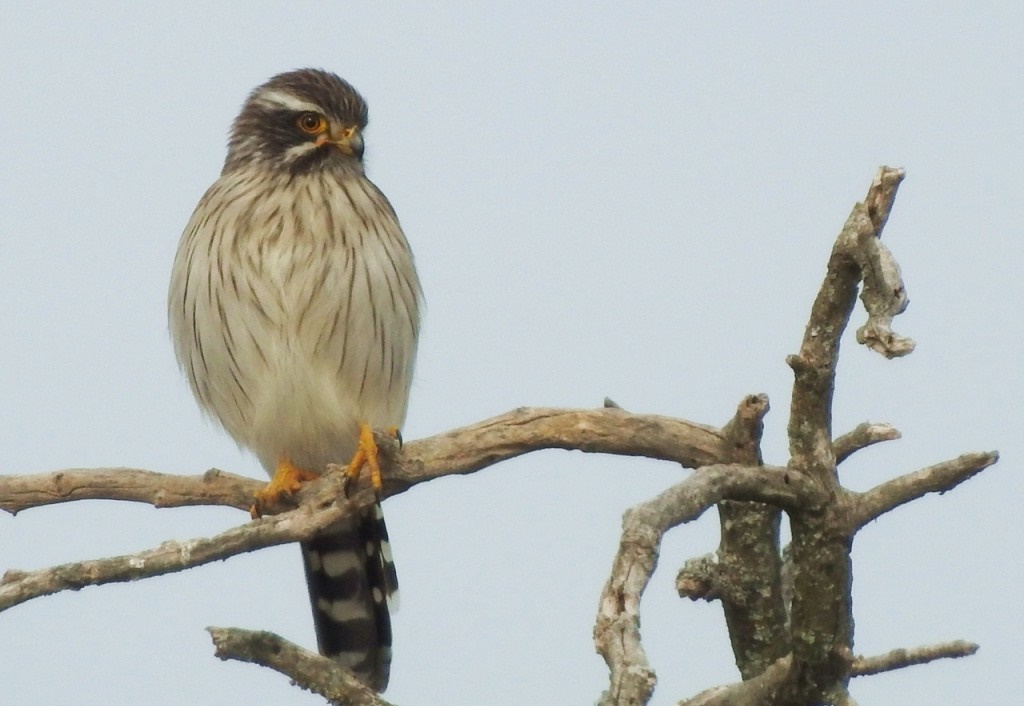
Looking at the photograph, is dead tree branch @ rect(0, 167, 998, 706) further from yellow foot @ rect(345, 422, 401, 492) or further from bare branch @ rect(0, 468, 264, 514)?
bare branch @ rect(0, 468, 264, 514)

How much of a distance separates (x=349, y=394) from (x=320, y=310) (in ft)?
1.42

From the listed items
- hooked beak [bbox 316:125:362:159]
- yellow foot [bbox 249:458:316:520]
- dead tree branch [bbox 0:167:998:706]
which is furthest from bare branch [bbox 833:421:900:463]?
hooked beak [bbox 316:125:362:159]

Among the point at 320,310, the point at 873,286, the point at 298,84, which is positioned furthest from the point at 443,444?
the point at 298,84

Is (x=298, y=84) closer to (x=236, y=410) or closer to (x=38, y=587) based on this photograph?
(x=236, y=410)

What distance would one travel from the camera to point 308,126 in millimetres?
6508

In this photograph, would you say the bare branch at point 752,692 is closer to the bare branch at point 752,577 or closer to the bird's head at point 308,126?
the bare branch at point 752,577

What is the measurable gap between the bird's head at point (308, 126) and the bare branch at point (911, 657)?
3298 millimetres

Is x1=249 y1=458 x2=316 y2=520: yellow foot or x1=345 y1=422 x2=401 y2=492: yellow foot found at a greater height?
x1=249 y1=458 x2=316 y2=520: yellow foot

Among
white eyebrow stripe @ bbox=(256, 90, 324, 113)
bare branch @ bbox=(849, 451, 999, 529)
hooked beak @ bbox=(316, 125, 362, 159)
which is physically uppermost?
white eyebrow stripe @ bbox=(256, 90, 324, 113)

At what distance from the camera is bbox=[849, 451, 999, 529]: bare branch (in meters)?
4.22

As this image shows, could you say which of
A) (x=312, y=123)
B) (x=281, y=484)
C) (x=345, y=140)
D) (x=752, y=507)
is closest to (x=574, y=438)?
(x=752, y=507)

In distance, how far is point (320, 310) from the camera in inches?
230

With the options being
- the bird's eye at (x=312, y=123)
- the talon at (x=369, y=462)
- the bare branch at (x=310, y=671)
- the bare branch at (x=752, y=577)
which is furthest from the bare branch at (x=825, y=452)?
the bird's eye at (x=312, y=123)

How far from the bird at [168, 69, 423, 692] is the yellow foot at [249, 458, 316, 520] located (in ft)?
0.03
